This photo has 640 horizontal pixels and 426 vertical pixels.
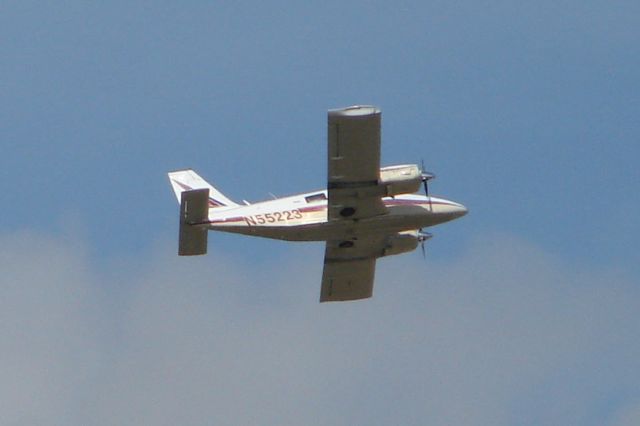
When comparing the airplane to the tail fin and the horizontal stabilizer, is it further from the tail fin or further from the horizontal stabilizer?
the tail fin

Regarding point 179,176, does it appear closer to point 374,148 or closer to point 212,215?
point 212,215

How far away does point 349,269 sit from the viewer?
8388cm

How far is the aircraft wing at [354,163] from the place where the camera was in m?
73.2

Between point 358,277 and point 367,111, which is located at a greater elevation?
point 367,111

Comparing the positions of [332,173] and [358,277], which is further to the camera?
[358,277]

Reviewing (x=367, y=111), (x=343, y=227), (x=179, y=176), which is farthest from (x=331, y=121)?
(x=179, y=176)

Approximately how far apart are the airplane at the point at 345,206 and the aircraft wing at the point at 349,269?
64.1 inches

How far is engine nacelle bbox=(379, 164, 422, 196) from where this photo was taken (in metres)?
76.4

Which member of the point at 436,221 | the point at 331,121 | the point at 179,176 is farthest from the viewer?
the point at 179,176

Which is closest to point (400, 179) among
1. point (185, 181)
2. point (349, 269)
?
point (349, 269)

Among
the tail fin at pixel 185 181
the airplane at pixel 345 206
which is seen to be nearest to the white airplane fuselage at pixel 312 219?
the airplane at pixel 345 206

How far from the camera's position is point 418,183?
76.9 m

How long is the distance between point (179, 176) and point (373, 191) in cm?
1210

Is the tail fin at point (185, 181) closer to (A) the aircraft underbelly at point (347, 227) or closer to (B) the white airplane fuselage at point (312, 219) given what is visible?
(B) the white airplane fuselage at point (312, 219)
